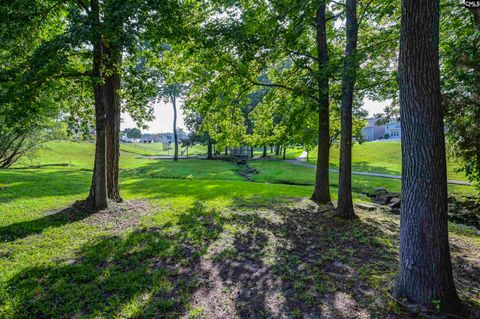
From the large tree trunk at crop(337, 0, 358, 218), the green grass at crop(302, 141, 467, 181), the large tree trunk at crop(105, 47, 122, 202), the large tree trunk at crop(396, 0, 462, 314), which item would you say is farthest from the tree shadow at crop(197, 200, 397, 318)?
the green grass at crop(302, 141, 467, 181)

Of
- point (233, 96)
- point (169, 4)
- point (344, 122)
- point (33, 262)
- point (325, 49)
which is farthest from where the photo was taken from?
point (233, 96)

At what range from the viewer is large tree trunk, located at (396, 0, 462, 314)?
11.0ft

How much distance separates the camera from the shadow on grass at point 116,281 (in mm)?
3504

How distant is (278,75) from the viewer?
1127 cm

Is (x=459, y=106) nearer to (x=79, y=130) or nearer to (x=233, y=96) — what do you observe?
(x=233, y=96)

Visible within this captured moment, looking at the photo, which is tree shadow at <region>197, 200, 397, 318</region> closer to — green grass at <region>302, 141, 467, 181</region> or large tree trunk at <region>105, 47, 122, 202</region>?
large tree trunk at <region>105, 47, 122, 202</region>

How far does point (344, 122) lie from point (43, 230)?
376 inches

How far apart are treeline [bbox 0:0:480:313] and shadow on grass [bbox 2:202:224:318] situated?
3.46 meters

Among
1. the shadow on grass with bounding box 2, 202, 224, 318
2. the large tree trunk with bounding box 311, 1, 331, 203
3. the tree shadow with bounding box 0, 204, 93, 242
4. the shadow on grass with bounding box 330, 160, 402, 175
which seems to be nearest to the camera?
the shadow on grass with bounding box 2, 202, 224, 318

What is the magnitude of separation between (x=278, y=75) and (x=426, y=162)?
348 inches

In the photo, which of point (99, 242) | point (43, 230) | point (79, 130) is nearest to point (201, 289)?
point (99, 242)

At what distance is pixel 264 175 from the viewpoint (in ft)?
81.1

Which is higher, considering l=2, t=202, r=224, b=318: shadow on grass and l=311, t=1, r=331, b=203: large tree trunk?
l=311, t=1, r=331, b=203: large tree trunk

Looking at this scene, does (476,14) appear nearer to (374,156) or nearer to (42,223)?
(42,223)
